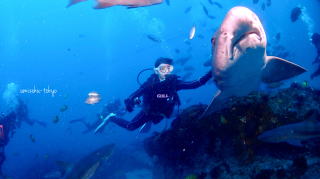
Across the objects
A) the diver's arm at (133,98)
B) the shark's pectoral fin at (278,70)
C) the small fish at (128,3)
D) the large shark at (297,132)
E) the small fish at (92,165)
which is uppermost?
the small fish at (128,3)

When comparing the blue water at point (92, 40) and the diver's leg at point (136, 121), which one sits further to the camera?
the blue water at point (92, 40)

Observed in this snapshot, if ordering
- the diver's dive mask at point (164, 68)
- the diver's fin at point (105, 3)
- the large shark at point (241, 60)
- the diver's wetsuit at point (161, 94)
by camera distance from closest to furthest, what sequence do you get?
the large shark at point (241, 60), the diver's fin at point (105, 3), the diver's wetsuit at point (161, 94), the diver's dive mask at point (164, 68)

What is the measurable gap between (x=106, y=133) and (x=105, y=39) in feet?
491

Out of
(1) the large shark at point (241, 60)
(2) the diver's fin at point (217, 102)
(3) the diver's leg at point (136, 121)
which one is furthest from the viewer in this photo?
(3) the diver's leg at point (136, 121)

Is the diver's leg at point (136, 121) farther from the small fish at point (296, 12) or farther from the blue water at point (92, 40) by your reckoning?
the blue water at point (92, 40)

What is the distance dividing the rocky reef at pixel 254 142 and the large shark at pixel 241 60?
0.80 feet

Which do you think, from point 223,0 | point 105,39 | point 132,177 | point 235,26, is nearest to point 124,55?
point 105,39

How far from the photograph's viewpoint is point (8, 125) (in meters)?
12.8

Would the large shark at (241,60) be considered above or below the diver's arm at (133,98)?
above

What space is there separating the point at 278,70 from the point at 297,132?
1526 mm

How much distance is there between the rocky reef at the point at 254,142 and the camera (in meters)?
3.97

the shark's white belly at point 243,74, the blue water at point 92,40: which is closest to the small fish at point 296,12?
the shark's white belly at point 243,74

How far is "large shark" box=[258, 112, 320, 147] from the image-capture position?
345 centimetres

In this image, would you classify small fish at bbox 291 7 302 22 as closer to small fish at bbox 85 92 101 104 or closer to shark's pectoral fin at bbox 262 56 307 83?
shark's pectoral fin at bbox 262 56 307 83
